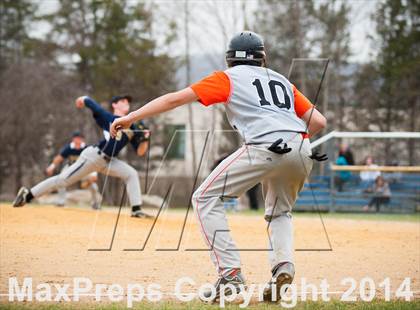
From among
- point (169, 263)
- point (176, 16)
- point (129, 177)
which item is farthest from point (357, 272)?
point (176, 16)

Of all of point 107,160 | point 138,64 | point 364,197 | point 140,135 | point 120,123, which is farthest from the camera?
point 138,64

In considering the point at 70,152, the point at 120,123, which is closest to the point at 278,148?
the point at 120,123

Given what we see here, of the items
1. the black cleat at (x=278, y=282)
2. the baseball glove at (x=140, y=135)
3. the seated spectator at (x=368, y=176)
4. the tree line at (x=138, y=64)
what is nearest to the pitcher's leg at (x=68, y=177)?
the baseball glove at (x=140, y=135)

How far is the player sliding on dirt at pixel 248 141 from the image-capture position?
5809mm

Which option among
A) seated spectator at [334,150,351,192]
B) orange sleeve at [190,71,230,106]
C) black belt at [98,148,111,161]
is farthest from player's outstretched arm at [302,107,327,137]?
seated spectator at [334,150,351,192]

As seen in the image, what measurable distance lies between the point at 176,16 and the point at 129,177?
75.8 ft

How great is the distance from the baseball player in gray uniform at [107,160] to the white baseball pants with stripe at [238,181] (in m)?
6.82

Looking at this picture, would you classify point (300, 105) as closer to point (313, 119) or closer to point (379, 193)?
point (313, 119)

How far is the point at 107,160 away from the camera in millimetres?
13117

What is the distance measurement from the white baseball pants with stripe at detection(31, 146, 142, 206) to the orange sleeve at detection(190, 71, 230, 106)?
7.41 m

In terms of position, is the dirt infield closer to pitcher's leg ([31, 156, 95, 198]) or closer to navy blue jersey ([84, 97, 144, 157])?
pitcher's leg ([31, 156, 95, 198])

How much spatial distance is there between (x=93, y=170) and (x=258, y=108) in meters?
7.85

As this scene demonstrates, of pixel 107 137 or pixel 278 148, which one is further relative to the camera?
pixel 107 137

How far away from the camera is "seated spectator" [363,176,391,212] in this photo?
2011 cm
